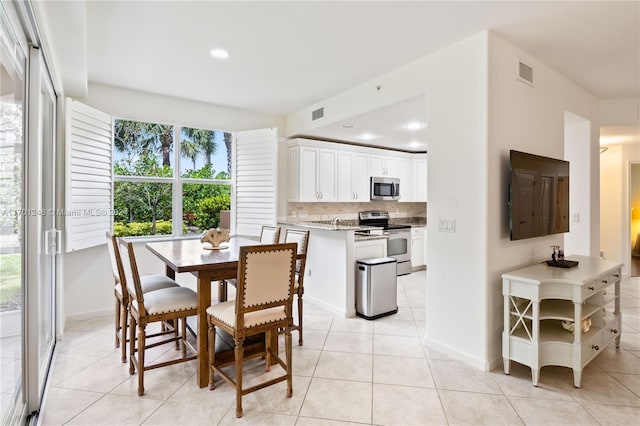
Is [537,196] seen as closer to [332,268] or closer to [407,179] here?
[332,268]

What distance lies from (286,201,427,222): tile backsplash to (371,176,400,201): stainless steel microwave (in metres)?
0.43

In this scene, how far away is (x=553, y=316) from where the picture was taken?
2465mm

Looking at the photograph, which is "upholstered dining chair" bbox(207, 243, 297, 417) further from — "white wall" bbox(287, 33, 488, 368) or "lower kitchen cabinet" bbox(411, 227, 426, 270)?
"lower kitchen cabinet" bbox(411, 227, 426, 270)

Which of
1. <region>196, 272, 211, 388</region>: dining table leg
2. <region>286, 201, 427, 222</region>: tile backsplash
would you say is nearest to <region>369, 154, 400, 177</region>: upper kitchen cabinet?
<region>286, 201, 427, 222</region>: tile backsplash

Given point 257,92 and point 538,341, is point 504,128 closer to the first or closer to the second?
point 538,341

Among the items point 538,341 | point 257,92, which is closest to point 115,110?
point 257,92

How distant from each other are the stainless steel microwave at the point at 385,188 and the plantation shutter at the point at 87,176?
13.4 feet

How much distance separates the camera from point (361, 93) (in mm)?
3877

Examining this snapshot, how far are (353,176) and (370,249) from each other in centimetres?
202

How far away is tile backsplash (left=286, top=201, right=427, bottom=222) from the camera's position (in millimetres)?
5570

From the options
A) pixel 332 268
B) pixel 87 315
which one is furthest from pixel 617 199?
pixel 87 315

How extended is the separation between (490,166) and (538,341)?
1.32m

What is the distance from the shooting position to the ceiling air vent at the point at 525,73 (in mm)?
2922

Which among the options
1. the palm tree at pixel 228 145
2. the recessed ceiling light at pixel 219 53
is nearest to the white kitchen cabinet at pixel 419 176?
the palm tree at pixel 228 145
